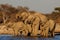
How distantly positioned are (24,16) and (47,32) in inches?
211

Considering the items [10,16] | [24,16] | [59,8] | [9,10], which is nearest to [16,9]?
[9,10]

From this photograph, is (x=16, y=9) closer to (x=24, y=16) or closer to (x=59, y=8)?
(x=59, y=8)

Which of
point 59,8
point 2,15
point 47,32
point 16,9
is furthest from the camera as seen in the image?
point 59,8

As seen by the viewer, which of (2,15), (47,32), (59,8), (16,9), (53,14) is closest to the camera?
(47,32)

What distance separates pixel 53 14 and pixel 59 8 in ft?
25.6

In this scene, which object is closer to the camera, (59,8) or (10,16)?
(10,16)

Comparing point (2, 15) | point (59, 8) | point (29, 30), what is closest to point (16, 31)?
point (29, 30)

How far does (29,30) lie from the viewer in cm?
4653

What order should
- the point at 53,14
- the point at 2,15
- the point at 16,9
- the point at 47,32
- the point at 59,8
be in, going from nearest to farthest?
the point at 47,32
the point at 2,15
the point at 16,9
the point at 53,14
the point at 59,8

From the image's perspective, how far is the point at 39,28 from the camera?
46.6 m

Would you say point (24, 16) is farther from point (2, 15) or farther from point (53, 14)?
point (53, 14)

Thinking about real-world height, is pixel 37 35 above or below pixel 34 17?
below

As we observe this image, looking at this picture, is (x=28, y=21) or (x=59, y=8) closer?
(x=28, y=21)

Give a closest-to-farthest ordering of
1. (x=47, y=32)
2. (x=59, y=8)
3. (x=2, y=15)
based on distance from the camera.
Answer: (x=47, y=32) → (x=2, y=15) → (x=59, y=8)
